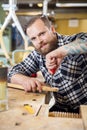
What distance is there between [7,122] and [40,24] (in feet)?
2.88

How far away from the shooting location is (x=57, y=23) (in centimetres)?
506

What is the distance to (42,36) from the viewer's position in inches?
63.6

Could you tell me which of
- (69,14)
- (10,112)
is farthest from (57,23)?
(10,112)

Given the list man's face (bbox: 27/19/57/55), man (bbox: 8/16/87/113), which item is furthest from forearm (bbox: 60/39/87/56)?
man's face (bbox: 27/19/57/55)

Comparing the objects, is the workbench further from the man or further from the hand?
the man

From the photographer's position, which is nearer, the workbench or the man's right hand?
the workbench

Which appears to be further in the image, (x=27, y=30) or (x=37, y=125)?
(x=27, y=30)

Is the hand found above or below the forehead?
below

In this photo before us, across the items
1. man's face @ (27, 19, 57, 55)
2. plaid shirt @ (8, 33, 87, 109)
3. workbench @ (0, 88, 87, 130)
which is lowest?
plaid shirt @ (8, 33, 87, 109)

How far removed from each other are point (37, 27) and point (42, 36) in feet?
0.22

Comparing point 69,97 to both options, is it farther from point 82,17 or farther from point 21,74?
point 82,17

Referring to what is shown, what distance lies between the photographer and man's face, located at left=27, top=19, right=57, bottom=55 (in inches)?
63.4

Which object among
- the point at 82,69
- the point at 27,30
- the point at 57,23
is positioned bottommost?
the point at 57,23

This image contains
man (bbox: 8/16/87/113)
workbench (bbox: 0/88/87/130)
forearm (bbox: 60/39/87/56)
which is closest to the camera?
workbench (bbox: 0/88/87/130)
